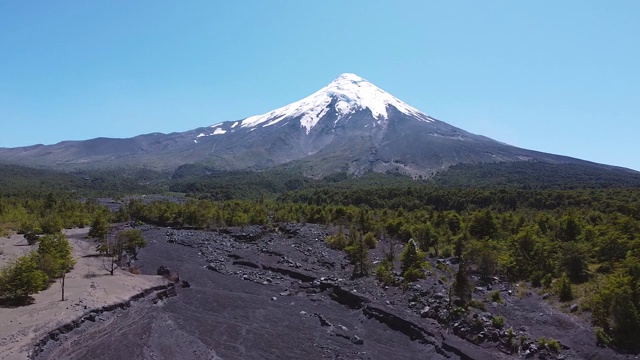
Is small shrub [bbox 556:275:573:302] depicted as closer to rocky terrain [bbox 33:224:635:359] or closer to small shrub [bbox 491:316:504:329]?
rocky terrain [bbox 33:224:635:359]

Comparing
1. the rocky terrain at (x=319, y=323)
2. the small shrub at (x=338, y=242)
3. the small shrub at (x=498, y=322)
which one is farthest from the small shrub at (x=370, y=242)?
the small shrub at (x=498, y=322)

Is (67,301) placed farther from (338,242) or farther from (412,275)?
(338,242)

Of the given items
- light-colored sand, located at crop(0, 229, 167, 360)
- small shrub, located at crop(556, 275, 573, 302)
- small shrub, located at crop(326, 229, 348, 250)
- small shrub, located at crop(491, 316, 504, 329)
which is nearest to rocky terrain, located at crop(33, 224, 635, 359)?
small shrub, located at crop(491, 316, 504, 329)

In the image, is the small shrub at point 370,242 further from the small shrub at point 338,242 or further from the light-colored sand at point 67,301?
the light-colored sand at point 67,301

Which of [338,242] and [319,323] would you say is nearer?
[319,323]

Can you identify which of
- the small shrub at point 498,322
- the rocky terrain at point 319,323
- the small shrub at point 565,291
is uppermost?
the small shrub at point 565,291

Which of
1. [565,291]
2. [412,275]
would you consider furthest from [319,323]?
[565,291]

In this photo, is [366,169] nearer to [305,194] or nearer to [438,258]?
[305,194]

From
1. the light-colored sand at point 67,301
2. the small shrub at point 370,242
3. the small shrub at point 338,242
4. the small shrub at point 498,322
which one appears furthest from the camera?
the small shrub at point 338,242
